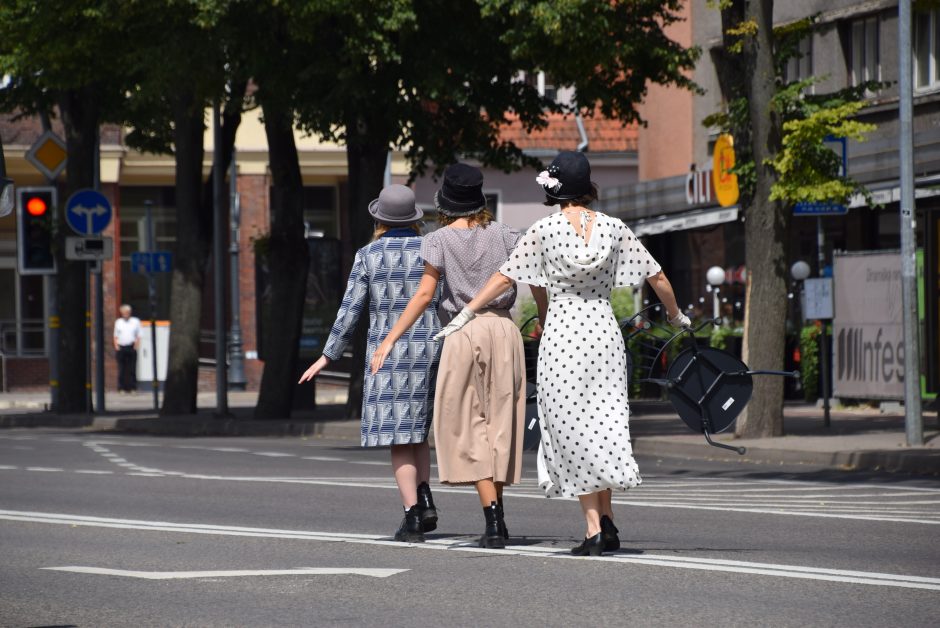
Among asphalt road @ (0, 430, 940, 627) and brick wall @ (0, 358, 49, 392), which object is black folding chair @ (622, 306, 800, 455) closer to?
asphalt road @ (0, 430, 940, 627)

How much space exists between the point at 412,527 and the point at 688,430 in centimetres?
1286

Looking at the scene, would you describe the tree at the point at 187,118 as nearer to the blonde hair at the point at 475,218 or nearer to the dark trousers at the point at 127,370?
the dark trousers at the point at 127,370

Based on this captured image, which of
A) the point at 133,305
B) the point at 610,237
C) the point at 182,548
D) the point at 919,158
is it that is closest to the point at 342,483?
the point at 182,548

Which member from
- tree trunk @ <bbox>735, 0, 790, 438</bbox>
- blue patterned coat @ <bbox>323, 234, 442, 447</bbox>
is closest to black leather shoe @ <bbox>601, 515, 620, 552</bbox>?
blue patterned coat @ <bbox>323, 234, 442, 447</bbox>

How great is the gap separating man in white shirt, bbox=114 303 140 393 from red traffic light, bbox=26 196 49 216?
12.1 m

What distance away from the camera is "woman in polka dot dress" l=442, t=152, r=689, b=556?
8.80 meters

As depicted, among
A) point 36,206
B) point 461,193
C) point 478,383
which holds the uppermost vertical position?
point 36,206

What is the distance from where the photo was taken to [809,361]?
2831 cm

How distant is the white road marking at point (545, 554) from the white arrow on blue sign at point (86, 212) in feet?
56.8

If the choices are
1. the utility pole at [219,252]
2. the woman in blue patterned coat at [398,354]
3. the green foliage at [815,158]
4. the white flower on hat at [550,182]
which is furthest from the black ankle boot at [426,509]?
the utility pole at [219,252]

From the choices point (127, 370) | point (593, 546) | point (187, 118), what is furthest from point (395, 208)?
point (127, 370)

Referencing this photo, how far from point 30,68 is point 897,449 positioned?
13.8 meters

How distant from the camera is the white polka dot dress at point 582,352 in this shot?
8789 mm

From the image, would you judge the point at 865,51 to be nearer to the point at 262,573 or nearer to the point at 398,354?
the point at 398,354
